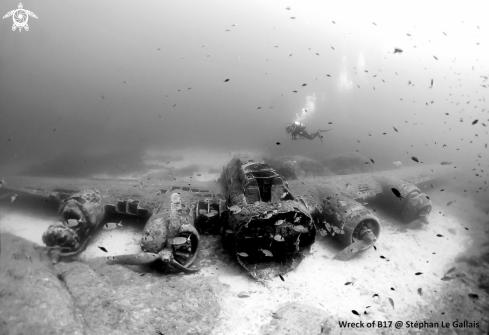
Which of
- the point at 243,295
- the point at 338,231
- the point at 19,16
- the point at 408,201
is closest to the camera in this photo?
the point at 243,295

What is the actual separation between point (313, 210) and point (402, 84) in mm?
159700

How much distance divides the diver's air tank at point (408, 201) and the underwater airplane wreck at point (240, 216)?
0.13 feet

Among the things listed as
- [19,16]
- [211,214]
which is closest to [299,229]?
[211,214]

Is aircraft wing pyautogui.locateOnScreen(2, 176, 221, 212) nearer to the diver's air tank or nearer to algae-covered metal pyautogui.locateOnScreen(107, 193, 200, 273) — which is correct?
algae-covered metal pyautogui.locateOnScreen(107, 193, 200, 273)

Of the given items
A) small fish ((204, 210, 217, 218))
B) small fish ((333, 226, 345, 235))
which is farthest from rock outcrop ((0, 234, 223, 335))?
small fish ((333, 226, 345, 235))

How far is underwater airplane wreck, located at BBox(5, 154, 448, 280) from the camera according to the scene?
6.53 meters

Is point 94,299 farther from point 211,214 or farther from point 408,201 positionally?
point 408,201

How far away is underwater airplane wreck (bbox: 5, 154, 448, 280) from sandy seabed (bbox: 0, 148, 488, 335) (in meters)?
0.47

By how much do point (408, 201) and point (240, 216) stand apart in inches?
338

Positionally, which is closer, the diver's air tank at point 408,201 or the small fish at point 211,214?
the small fish at point 211,214

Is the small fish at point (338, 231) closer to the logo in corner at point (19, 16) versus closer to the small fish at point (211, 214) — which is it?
the small fish at point (211, 214)

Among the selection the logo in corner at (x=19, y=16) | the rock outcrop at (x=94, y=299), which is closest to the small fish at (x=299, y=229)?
the rock outcrop at (x=94, y=299)

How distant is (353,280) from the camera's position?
716 cm

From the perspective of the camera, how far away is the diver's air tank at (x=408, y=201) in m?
10.1
